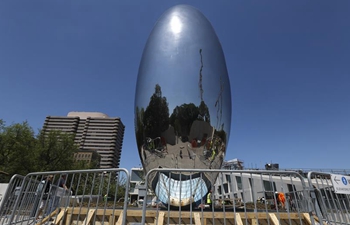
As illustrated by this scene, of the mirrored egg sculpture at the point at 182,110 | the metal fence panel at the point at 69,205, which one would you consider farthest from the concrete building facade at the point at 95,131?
the mirrored egg sculpture at the point at 182,110

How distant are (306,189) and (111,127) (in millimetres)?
155434

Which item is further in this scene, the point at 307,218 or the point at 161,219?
the point at 307,218

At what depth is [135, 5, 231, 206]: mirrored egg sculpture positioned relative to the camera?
5.75 meters

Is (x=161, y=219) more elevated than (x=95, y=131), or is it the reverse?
(x=95, y=131)

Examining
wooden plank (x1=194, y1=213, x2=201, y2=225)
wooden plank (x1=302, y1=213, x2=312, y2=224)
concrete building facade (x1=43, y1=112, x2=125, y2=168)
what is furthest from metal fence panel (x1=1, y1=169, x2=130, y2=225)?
concrete building facade (x1=43, y1=112, x2=125, y2=168)

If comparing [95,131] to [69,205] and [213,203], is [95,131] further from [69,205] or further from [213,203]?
[213,203]

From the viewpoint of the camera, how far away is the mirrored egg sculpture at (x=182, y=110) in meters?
5.75

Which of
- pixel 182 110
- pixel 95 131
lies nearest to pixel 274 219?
pixel 182 110

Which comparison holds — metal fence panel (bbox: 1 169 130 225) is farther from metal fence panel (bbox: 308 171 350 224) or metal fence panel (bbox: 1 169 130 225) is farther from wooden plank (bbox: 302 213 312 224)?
wooden plank (bbox: 302 213 312 224)

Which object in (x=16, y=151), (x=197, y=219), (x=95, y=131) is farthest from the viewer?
(x=95, y=131)

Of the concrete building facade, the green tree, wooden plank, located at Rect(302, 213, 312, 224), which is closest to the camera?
Result: wooden plank, located at Rect(302, 213, 312, 224)

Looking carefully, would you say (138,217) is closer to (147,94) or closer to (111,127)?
(147,94)

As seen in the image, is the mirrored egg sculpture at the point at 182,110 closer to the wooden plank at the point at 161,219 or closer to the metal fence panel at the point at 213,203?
the metal fence panel at the point at 213,203

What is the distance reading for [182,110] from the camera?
5.77 m
